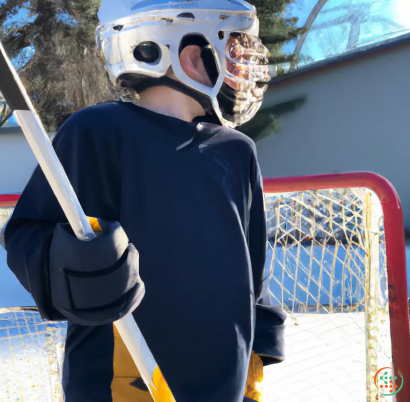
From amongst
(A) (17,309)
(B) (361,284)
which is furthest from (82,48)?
(B) (361,284)

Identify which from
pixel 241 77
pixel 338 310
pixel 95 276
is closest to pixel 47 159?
pixel 95 276

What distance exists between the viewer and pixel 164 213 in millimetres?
932

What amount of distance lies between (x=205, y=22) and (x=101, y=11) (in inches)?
9.8

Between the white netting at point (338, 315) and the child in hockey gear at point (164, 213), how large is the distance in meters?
1.02

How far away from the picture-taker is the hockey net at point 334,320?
5.94ft

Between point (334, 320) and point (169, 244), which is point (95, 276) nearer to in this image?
Result: point (169, 244)

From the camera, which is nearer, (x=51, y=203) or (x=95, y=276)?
(x=95, y=276)

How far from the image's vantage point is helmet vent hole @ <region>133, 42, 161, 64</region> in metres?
1.06

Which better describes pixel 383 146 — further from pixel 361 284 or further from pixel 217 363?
pixel 217 363

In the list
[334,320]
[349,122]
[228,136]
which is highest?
[228,136]

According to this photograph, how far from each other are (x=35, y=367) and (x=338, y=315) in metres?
1.41

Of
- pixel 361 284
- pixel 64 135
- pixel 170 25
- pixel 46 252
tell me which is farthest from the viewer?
pixel 361 284

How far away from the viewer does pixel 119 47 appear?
42.4 inches

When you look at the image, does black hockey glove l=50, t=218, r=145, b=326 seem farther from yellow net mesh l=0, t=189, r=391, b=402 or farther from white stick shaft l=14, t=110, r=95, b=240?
yellow net mesh l=0, t=189, r=391, b=402
